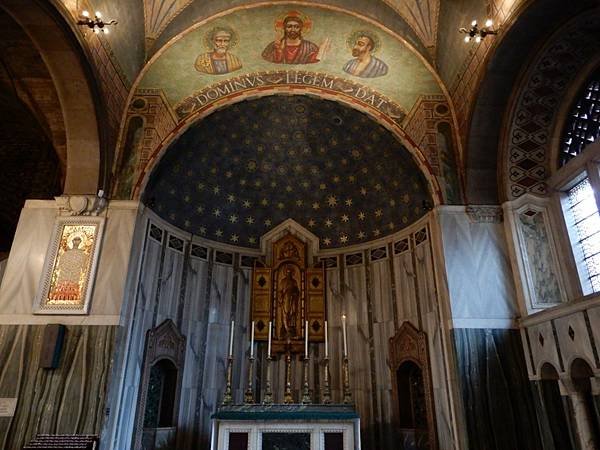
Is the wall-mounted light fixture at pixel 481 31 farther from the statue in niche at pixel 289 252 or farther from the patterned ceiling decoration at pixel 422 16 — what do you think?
the statue in niche at pixel 289 252

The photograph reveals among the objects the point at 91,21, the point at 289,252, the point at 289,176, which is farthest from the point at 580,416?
the point at 91,21

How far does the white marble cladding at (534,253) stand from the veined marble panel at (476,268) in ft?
0.76

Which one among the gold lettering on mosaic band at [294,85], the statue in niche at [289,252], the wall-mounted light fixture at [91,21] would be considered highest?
the gold lettering on mosaic band at [294,85]

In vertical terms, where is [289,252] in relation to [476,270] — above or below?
above

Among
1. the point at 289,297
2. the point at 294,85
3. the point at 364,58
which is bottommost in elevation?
the point at 289,297

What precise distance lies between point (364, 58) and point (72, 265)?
8007mm

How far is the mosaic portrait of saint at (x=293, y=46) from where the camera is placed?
10.4 m

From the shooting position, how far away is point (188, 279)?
35.3 ft

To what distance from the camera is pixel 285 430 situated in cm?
765

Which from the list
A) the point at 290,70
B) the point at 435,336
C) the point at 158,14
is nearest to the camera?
the point at 435,336

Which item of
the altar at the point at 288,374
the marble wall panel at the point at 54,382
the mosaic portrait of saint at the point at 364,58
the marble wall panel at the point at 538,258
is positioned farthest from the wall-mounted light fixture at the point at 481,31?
the marble wall panel at the point at 54,382

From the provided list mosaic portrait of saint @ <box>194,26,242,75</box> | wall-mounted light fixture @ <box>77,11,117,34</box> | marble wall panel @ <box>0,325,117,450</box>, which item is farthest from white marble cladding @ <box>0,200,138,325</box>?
mosaic portrait of saint @ <box>194,26,242,75</box>

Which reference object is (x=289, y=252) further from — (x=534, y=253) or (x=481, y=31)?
(x=481, y=31)

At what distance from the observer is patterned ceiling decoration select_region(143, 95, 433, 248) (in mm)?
10680
